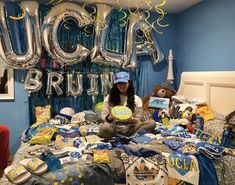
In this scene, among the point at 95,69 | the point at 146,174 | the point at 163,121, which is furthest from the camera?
the point at 95,69

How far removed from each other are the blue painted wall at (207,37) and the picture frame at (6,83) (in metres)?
2.55

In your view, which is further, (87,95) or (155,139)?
(87,95)

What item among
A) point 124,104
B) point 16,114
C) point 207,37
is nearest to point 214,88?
point 207,37

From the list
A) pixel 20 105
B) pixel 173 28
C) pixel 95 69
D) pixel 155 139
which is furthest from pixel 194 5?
pixel 20 105

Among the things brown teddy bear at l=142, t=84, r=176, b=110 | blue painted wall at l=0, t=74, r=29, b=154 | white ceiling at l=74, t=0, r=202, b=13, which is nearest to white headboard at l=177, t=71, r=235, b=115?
brown teddy bear at l=142, t=84, r=176, b=110

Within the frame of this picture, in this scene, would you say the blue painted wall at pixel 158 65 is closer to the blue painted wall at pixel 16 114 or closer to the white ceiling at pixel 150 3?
the white ceiling at pixel 150 3

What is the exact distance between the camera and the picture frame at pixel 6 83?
3323 mm

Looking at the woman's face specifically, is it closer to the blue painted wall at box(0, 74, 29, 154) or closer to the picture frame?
the blue painted wall at box(0, 74, 29, 154)

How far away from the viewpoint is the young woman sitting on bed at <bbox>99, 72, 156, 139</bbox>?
8.00ft

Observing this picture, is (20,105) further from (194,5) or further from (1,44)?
(194,5)

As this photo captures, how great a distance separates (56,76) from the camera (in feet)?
11.1

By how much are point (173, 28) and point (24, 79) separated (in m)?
2.46

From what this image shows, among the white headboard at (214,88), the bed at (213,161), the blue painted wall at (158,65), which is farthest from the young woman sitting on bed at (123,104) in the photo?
the blue painted wall at (158,65)

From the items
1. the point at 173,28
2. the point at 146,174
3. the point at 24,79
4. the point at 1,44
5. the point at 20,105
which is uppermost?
the point at 173,28
